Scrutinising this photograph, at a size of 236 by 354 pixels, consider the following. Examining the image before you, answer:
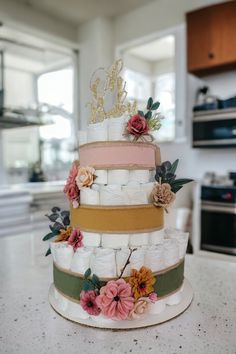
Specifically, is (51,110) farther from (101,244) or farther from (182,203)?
(101,244)

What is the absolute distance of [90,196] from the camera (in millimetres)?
827

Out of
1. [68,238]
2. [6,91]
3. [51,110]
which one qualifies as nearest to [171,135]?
[51,110]

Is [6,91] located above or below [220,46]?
below

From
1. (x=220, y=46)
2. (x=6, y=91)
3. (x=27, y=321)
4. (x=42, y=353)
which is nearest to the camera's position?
(x=42, y=353)

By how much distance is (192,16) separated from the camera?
2.88 m

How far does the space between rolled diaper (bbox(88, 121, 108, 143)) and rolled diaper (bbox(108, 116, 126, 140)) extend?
17 mm

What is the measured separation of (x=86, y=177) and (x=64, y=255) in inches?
8.7

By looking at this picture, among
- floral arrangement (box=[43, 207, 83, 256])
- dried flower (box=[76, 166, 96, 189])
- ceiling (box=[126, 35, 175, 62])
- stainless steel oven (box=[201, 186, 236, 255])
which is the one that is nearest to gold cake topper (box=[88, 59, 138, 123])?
dried flower (box=[76, 166, 96, 189])

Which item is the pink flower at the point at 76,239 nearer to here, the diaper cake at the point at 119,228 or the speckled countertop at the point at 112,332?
the diaper cake at the point at 119,228

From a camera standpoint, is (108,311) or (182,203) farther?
(182,203)

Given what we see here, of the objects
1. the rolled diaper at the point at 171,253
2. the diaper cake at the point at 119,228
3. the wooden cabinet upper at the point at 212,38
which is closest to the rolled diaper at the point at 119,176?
the diaper cake at the point at 119,228

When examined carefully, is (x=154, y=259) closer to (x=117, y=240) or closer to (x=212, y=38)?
(x=117, y=240)

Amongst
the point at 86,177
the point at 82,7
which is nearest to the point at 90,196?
the point at 86,177

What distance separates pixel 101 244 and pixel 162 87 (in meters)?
3.12
